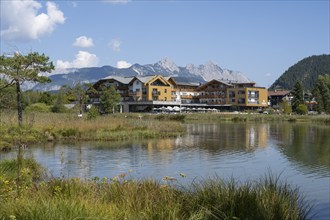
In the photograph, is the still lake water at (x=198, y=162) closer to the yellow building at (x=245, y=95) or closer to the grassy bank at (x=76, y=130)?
the grassy bank at (x=76, y=130)

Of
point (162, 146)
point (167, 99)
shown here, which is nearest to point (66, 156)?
point (162, 146)

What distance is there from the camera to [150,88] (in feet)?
304

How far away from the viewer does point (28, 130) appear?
2836 centimetres

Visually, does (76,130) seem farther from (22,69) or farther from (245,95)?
(245,95)

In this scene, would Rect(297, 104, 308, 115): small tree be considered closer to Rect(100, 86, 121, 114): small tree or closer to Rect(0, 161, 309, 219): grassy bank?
Rect(100, 86, 121, 114): small tree

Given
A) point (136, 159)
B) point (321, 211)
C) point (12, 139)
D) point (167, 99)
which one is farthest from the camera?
point (167, 99)

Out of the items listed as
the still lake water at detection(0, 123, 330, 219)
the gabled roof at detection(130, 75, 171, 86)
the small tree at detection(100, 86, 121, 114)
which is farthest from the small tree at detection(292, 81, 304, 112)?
the still lake water at detection(0, 123, 330, 219)

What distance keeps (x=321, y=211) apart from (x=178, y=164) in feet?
29.5

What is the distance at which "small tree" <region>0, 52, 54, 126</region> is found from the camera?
2945 centimetres

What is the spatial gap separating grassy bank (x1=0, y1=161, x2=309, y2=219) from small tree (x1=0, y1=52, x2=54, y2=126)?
22347 mm

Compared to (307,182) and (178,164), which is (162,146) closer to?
(178,164)

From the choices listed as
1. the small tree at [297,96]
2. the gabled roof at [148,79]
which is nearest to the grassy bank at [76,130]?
the gabled roof at [148,79]

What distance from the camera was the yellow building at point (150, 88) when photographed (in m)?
92.4

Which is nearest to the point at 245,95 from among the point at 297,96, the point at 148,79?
the point at 297,96
